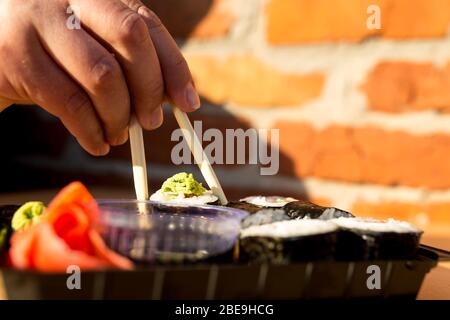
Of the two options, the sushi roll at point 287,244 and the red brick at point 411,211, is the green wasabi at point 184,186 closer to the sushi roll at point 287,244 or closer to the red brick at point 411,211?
the sushi roll at point 287,244

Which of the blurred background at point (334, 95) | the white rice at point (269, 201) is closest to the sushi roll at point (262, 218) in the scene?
the white rice at point (269, 201)

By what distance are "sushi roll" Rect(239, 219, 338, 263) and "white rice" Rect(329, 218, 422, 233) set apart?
0.14ft

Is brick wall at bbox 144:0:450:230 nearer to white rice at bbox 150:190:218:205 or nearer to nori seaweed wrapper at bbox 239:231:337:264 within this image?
white rice at bbox 150:190:218:205

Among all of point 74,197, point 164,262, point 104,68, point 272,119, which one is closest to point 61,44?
point 104,68

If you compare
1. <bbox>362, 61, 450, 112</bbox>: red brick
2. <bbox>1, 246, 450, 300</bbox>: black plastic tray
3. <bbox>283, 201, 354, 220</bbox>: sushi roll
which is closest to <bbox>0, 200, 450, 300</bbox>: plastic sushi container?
<bbox>1, 246, 450, 300</bbox>: black plastic tray

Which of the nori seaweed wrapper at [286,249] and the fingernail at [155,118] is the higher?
the fingernail at [155,118]

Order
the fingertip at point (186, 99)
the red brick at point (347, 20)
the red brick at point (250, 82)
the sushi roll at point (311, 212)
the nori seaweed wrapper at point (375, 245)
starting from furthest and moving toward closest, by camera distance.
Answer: the red brick at point (250, 82)
the red brick at point (347, 20)
the fingertip at point (186, 99)
the sushi roll at point (311, 212)
the nori seaweed wrapper at point (375, 245)

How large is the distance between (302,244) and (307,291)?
0.04 m

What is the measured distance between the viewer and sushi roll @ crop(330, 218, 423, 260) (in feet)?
1.96

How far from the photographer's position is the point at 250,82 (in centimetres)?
130

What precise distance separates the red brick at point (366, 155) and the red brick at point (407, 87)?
5 centimetres

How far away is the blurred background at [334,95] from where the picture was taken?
114 cm

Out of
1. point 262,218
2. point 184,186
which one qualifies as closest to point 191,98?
point 184,186

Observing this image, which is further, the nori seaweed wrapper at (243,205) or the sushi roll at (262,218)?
the nori seaweed wrapper at (243,205)
